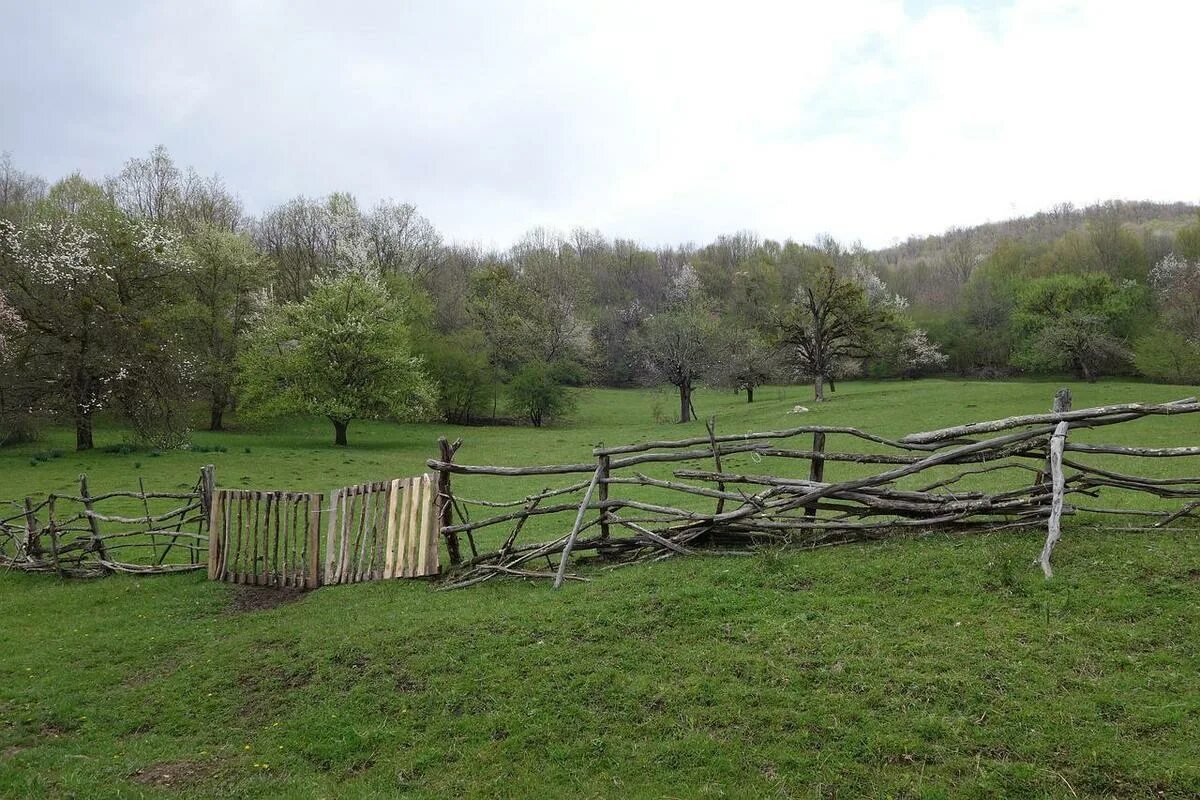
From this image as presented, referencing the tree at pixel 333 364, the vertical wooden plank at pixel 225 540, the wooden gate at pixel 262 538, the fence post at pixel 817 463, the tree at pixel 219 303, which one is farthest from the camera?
the tree at pixel 219 303

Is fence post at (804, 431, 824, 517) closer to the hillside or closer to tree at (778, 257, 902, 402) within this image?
tree at (778, 257, 902, 402)

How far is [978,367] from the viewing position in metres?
62.5

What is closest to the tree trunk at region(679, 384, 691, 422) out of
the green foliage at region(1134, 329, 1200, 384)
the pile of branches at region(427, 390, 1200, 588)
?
the green foliage at region(1134, 329, 1200, 384)

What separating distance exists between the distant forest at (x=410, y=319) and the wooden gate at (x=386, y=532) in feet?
66.6

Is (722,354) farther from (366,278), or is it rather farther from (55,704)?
(55,704)

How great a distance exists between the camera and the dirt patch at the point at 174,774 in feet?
17.0

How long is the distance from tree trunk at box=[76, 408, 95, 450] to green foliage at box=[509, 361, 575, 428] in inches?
906

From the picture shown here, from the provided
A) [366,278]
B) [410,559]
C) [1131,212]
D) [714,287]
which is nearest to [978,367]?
[714,287]

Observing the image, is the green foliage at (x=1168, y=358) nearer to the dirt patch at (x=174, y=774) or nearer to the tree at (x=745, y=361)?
the tree at (x=745, y=361)

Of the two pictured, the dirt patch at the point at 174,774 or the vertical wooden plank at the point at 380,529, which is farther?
the vertical wooden plank at the point at 380,529

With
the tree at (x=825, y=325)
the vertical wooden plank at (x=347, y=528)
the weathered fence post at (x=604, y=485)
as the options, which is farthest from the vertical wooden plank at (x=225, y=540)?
the tree at (x=825, y=325)

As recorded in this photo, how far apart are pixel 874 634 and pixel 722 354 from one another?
3636 cm

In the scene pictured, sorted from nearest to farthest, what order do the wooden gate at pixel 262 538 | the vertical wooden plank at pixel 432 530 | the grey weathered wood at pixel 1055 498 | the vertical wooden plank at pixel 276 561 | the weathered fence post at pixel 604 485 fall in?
1. the grey weathered wood at pixel 1055 498
2. the weathered fence post at pixel 604 485
3. the vertical wooden plank at pixel 432 530
4. the wooden gate at pixel 262 538
5. the vertical wooden plank at pixel 276 561

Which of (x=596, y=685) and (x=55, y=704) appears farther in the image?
(x=55, y=704)
